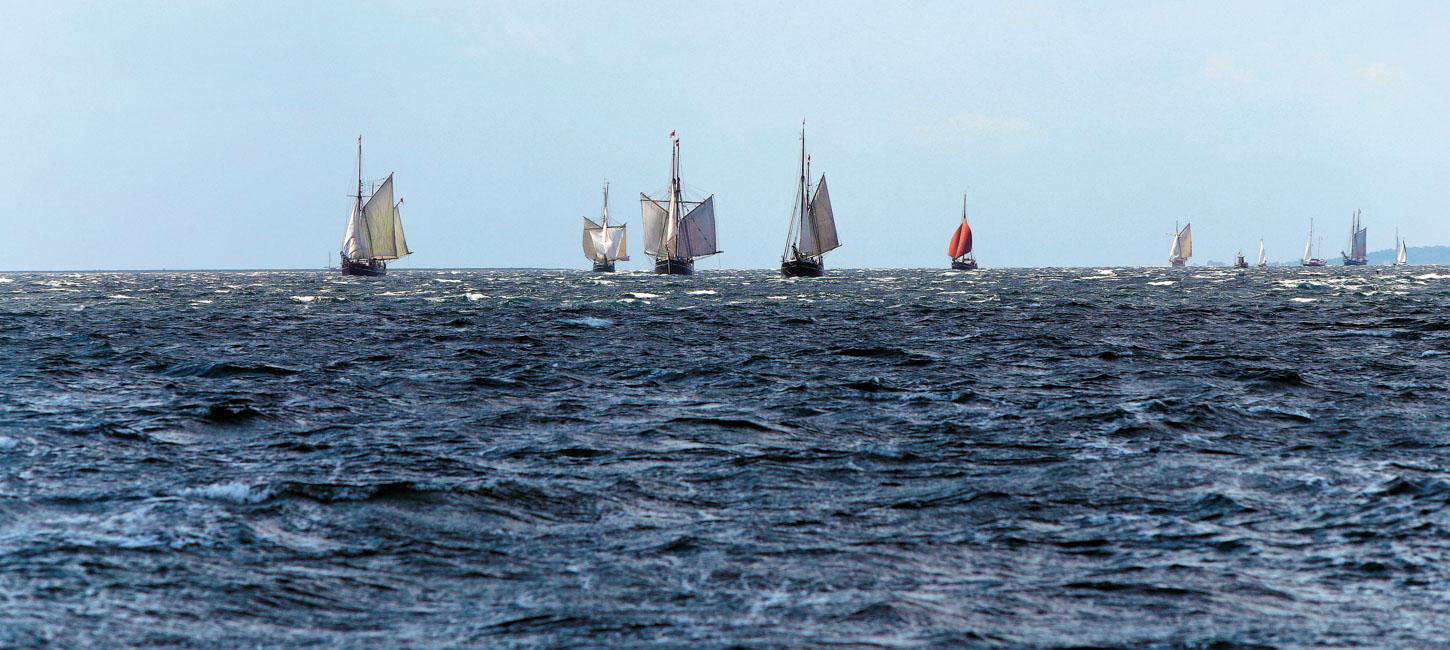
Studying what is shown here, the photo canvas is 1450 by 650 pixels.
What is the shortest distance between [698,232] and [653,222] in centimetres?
623

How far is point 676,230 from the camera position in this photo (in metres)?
119

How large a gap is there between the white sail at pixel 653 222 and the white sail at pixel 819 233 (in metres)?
18.0

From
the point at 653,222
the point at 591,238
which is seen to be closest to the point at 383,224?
the point at 653,222

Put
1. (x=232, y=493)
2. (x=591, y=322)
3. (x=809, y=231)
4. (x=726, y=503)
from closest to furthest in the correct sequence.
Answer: (x=726, y=503) < (x=232, y=493) < (x=591, y=322) < (x=809, y=231)

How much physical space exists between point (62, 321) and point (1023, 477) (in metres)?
39.4

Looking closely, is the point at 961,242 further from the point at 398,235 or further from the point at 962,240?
the point at 398,235

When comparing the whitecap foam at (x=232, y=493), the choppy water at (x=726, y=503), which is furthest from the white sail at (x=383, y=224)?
the whitecap foam at (x=232, y=493)

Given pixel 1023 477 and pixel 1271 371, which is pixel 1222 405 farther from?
pixel 1023 477

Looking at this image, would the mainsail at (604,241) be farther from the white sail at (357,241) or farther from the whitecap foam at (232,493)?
the whitecap foam at (232,493)

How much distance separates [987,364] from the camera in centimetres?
2525

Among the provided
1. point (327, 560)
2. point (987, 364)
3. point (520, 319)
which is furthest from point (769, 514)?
point (520, 319)

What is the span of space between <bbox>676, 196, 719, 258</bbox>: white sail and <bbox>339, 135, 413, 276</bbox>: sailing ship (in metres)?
29.9

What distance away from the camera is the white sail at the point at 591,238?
550ft

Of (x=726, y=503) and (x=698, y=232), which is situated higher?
(x=698, y=232)
